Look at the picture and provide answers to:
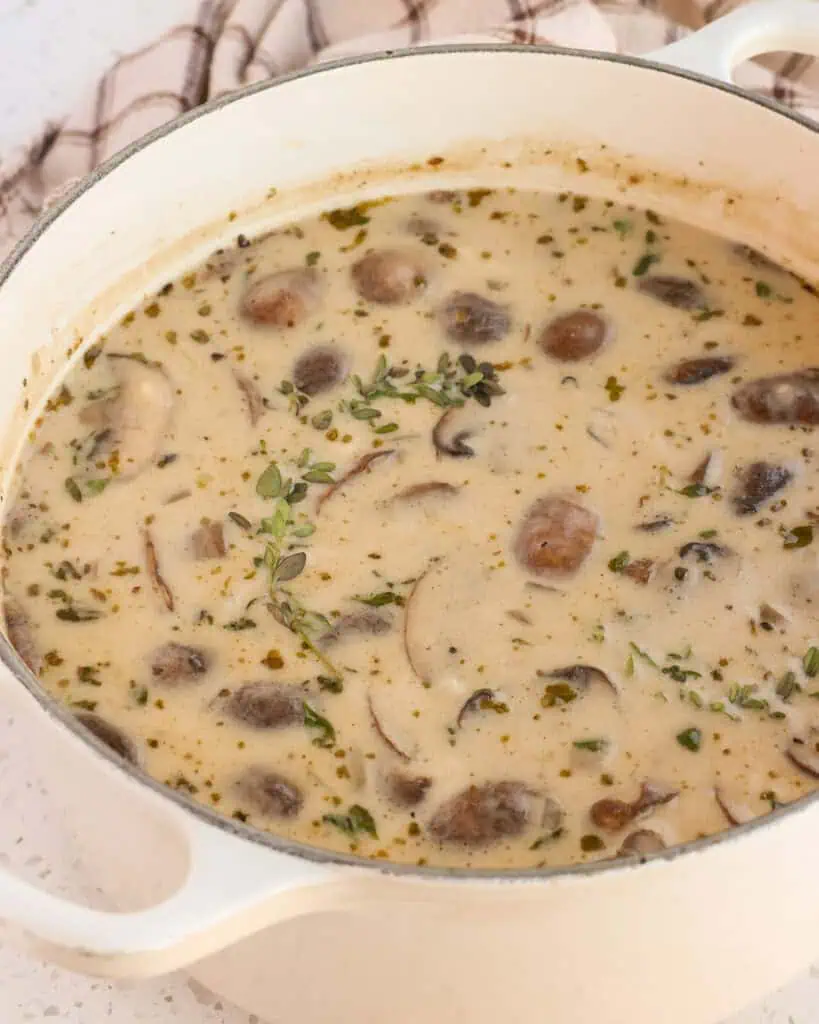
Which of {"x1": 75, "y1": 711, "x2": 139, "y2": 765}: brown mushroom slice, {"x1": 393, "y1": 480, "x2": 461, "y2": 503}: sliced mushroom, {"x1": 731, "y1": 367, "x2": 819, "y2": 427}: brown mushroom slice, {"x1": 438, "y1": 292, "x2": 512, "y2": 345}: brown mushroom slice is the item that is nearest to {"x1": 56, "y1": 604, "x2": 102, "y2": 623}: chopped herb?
{"x1": 75, "y1": 711, "x2": 139, "y2": 765}: brown mushroom slice

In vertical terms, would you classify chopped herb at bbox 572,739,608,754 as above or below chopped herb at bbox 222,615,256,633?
below

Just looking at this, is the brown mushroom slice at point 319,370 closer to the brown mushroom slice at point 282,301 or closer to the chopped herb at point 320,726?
the brown mushroom slice at point 282,301

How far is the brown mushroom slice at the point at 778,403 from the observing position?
1818 mm

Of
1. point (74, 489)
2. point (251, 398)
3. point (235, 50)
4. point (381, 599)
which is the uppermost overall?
point (235, 50)

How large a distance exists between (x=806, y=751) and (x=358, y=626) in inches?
19.2

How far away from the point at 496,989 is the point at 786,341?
100 cm

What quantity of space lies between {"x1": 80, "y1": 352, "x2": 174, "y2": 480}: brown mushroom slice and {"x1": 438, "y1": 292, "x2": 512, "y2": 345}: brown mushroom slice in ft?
1.21

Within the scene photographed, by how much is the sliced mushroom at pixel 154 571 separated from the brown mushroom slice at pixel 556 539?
1.29ft

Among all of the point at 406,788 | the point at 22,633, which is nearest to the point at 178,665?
the point at 22,633

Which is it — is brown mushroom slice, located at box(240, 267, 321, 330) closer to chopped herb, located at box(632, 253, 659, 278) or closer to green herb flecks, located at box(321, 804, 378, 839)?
chopped herb, located at box(632, 253, 659, 278)

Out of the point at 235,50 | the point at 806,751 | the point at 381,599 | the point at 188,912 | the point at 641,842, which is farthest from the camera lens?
the point at 235,50

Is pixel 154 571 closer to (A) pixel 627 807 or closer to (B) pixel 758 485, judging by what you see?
(A) pixel 627 807

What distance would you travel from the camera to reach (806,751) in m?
1.54

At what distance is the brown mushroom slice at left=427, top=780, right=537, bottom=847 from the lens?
1.45 m
